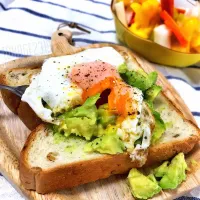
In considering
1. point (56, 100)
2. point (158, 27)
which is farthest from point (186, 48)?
point (56, 100)

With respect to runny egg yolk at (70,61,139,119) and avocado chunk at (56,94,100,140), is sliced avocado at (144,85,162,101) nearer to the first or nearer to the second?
runny egg yolk at (70,61,139,119)

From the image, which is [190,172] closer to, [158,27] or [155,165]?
[155,165]

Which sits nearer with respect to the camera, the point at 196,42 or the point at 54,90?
the point at 54,90

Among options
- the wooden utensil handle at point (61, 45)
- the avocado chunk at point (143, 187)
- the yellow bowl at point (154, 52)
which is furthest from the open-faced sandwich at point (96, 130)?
the yellow bowl at point (154, 52)

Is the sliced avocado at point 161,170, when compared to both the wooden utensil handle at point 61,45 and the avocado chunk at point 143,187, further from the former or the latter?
the wooden utensil handle at point 61,45

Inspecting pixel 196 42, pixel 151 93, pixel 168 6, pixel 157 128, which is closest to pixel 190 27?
pixel 196 42

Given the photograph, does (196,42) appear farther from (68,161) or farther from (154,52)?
(68,161)
